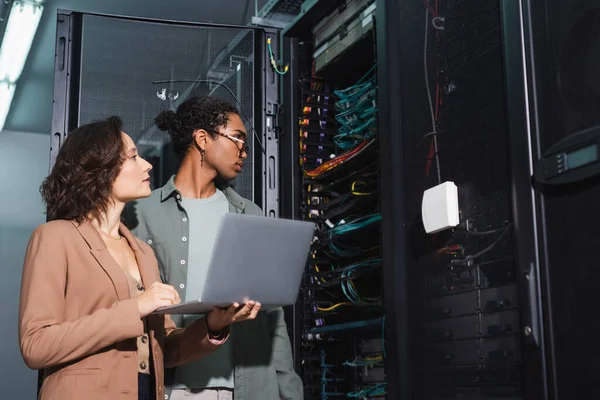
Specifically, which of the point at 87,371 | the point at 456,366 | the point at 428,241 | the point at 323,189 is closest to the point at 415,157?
the point at 428,241

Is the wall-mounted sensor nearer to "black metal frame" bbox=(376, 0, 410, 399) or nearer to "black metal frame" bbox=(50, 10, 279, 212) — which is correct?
"black metal frame" bbox=(376, 0, 410, 399)

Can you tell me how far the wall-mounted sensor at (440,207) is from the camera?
151 centimetres

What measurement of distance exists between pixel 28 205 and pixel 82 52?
4518 mm

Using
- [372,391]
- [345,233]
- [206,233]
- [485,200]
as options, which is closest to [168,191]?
[206,233]

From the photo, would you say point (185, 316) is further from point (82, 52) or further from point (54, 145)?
point (82, 52)

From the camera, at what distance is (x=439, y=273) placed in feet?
5.20

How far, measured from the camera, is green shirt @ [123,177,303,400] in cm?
189

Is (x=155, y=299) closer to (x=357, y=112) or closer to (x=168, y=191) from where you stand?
(x=168, y=191)

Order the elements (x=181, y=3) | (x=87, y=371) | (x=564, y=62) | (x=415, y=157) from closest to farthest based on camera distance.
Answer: (x=564, y=62) < (x=87, y=371) < (x=415, y=157) < (x=181, y=3)

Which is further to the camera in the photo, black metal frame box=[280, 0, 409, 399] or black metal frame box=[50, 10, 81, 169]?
black metal frame box=[50, 10, 81, 169]

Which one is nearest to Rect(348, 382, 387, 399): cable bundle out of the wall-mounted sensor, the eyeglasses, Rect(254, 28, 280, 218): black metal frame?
Rect(254, 28, 280, 218): black metal frame

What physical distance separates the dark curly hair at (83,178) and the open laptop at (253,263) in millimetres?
320

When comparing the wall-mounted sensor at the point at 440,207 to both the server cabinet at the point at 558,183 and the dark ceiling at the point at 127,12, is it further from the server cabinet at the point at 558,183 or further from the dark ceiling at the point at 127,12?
the dark ceiling at the point at 127,12

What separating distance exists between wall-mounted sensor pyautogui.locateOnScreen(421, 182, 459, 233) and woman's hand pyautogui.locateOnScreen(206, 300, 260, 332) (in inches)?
17.0
